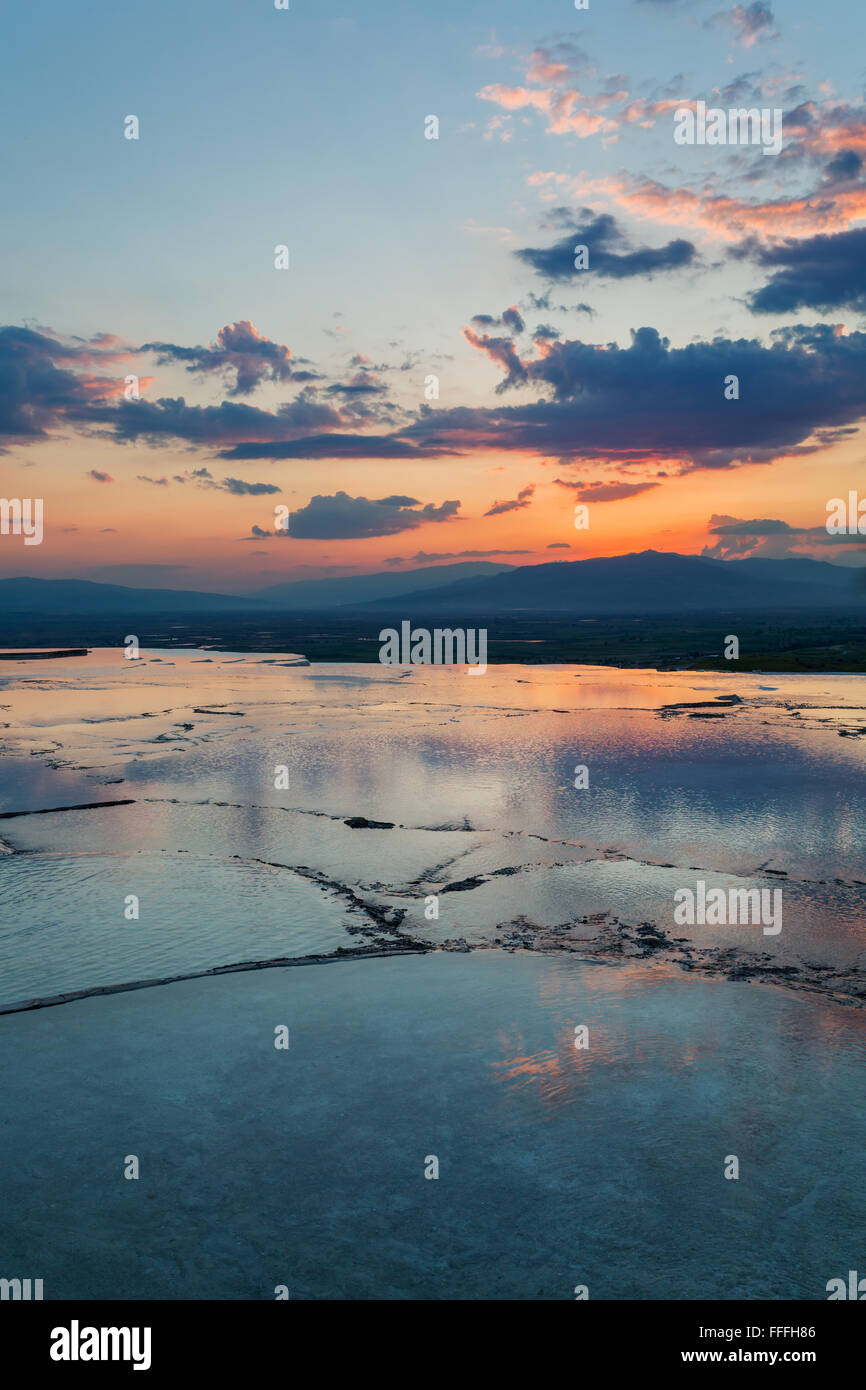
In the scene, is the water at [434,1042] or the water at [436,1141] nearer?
the water at [436,1141]

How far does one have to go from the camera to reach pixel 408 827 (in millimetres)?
20188

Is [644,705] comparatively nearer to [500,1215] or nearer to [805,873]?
[805,873]

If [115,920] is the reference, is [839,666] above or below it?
above

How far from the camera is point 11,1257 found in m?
6.77

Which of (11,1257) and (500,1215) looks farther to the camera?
(500,1215)

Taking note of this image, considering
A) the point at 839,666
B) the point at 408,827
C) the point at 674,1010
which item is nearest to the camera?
the point at 674,1010

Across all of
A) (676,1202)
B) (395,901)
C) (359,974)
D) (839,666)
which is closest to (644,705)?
(839,666)

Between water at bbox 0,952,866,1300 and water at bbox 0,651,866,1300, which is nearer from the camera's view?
water at bbox 0,952,866,1300

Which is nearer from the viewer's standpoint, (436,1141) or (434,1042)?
(436,1141)
